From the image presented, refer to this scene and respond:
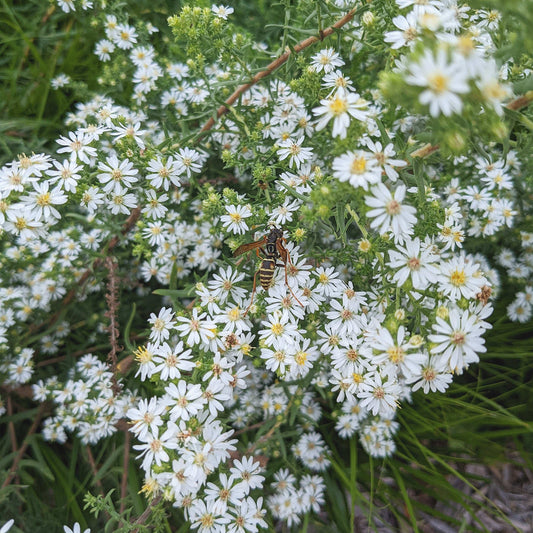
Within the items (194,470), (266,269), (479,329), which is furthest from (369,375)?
(194,470)

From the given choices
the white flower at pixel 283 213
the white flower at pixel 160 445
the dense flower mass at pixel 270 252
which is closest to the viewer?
the dense flower mass at pixel 270 252

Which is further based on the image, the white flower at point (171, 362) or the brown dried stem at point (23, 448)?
the brown dried stem at point (23, 448)

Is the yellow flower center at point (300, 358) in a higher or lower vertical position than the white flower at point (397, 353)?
higher

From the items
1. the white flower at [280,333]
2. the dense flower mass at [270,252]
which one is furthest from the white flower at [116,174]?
the white flower at [280,333]

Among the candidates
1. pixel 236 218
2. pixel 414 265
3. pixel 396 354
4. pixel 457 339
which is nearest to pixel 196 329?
pixel 236 218

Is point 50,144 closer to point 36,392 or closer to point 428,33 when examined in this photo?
point 36,392

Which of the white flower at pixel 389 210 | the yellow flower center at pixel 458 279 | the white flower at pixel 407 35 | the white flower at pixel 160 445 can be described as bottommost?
the white flower at pixel 160 445

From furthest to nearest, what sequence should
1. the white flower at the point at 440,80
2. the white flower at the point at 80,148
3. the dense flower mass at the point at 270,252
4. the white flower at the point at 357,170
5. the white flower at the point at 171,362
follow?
the white flower at the point at 80,148 → the white flower at the point at 171,362 → the dense flower mass at the point at 270,252 → the white flower at the point at 357,170 → the white flower at the point at 440,80

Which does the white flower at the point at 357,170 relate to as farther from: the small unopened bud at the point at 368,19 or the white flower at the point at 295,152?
the small unopened bud at the point at 368,19

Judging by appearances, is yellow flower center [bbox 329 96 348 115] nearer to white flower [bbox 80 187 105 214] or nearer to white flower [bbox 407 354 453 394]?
white flower [bbox 407 354 453 394]
